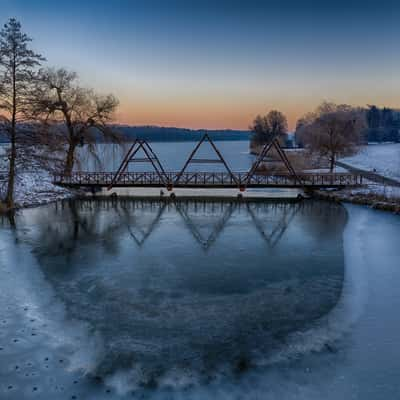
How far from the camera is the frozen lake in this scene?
6.76m

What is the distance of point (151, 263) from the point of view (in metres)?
13.4

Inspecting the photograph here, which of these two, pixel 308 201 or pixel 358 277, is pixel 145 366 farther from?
pixel 308 201

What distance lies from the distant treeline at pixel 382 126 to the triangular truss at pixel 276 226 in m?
103

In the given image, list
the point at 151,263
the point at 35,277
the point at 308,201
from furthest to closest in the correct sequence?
the point at 308,201 < the point at 151,263 < the point at 35,277

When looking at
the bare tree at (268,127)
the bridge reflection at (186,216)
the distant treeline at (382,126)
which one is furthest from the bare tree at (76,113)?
the distant treeline at (382,126)

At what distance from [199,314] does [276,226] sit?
11010mm

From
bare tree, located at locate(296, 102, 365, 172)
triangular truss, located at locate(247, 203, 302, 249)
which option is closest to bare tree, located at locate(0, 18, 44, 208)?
triangular truss, located at locate(247, 203, 302, 249)

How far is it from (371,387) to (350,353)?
1.10 m

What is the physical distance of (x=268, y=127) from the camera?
91625 mm

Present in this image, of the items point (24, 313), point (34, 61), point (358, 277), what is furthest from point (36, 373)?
point (34, 61)

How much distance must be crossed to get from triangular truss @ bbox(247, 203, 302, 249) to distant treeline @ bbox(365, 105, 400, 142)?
103029 mm

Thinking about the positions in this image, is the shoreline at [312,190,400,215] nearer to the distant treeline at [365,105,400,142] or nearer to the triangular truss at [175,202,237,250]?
Result: the triangular truss at [175,202,237,250]

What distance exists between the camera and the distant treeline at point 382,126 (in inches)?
4577

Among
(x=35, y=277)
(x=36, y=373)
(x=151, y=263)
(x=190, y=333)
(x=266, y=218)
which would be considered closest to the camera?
(x=36, y=373)
